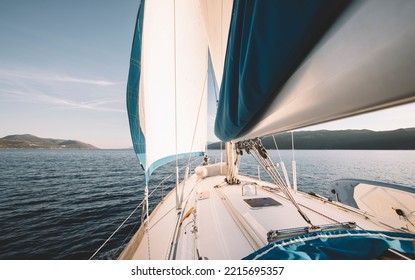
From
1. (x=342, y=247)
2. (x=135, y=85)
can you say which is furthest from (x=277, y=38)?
(x=135, y=85)

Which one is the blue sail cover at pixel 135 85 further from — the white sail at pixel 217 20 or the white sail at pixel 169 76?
the white sail at pixel 217 20

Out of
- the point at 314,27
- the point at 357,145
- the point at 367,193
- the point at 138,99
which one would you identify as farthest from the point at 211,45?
the point at 357,145

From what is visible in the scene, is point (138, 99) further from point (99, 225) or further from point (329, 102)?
point (99, 225)

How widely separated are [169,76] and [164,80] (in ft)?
0.45

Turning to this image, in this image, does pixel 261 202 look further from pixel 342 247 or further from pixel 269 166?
pixel 342 247

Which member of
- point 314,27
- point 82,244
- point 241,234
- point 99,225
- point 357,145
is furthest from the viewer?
point 357,145

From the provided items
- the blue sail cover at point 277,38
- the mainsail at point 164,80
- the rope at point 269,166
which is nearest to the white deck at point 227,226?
the rope at point 269,166

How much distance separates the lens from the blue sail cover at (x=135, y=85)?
1.23 m

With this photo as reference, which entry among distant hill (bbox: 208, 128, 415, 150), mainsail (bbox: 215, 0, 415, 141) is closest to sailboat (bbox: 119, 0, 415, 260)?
mainsail (bbox: 215, 0, 415, 141)

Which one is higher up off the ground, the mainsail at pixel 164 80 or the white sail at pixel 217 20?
the white sail at pixel 217 20

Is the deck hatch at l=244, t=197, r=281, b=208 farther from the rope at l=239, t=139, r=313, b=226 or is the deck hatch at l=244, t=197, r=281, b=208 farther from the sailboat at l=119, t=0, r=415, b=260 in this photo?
the rope at l=239, t=139, r=313, b=226

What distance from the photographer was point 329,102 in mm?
360

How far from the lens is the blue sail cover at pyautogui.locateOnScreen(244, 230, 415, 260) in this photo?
73 cm

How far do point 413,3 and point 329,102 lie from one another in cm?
21
